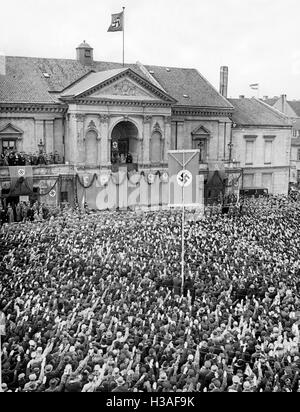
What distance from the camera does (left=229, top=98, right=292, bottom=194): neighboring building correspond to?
165 feet

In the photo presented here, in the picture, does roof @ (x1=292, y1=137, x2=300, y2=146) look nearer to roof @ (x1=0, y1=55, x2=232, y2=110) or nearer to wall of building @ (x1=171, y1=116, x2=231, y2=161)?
wall of building @ (x1=171, y1=116, x2=231, y2=161)

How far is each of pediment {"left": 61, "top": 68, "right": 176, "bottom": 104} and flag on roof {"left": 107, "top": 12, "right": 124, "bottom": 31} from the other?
3.11 metres

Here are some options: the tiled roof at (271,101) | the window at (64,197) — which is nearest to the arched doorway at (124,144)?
the window at (64,197)

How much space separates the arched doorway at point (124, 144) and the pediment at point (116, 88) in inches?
103

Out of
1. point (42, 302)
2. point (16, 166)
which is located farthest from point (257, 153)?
point (42, 302)

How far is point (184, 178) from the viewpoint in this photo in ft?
78.2

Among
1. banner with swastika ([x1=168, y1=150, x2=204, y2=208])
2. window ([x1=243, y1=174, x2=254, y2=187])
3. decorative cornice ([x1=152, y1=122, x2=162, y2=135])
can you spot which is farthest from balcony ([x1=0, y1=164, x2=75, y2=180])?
window ([x1=243, y1=174, x2=254, y2=187])

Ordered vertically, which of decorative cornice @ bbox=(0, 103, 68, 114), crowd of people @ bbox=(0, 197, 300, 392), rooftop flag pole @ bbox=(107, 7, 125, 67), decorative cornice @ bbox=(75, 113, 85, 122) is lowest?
crowd of people @ bbox=(0, 197, 300, 392)

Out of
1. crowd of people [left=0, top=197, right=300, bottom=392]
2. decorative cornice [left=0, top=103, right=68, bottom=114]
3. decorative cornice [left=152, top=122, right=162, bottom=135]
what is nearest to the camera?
crowd of people [left=0, top=197, right=300, bottom=392]

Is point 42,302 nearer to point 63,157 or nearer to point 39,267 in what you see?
point 39,267

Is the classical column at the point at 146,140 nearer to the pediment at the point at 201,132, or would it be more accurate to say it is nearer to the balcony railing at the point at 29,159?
the pediment at the point at 201,132

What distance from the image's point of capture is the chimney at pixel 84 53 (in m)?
45.2

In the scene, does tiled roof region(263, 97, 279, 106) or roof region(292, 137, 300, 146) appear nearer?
roof region(292, 137, 300, 146)

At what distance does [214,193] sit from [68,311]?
2994 centimetres
